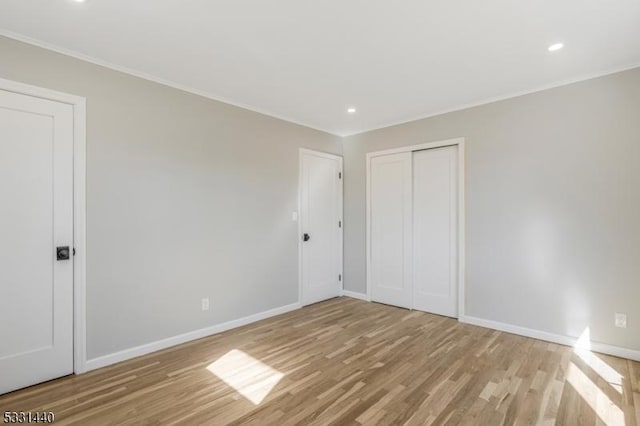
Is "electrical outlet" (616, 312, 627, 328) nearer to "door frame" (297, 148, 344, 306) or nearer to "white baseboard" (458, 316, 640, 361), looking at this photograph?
"white baseboard" (458, 316, 640, 361)

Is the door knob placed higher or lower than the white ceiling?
lower

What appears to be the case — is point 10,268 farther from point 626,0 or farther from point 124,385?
point 626,0

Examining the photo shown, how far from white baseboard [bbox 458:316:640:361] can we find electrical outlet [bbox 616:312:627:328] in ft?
0.68

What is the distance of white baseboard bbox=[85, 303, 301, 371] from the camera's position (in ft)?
8.94

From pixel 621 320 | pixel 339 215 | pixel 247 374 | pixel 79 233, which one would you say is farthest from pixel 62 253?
pixel 621 320

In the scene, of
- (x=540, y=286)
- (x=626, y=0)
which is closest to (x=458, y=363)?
(x=540, y=286)

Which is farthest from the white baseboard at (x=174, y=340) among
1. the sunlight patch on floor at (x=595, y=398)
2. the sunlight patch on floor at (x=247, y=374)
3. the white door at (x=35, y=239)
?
the sunlight patch on floor at (x=595, y=398)

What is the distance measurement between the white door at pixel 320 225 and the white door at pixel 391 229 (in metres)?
0.57

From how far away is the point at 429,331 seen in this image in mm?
3553

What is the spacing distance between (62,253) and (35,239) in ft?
0.67

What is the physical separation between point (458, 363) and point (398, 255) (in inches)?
74.3

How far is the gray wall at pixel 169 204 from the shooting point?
270 cm

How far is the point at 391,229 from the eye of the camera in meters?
4.61

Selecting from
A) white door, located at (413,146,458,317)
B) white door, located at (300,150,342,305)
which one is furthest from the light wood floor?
white door, located at (300,150,342,305)
